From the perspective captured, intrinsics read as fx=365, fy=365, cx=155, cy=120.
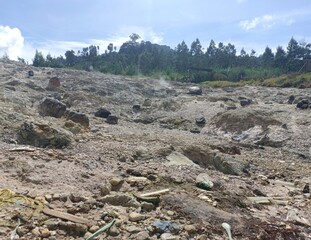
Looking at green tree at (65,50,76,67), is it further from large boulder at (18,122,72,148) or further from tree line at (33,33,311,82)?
large boulder at (18,122,72,148)

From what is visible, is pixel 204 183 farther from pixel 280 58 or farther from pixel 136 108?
pixel 280 58

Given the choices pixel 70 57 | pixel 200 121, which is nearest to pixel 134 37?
pixel 70 57

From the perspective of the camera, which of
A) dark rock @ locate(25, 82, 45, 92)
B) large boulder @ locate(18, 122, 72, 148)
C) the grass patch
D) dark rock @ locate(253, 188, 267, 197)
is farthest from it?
the grass patch

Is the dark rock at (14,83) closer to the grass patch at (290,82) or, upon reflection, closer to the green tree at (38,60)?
the grass patch at (290,82)

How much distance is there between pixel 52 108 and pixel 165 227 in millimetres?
15447

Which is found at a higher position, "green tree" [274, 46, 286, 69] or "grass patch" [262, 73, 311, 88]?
"green tree" [274, 46, 286, 69]

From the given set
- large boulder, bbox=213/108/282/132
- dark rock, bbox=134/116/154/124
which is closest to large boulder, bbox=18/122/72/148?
large boulder, bbox=213/108/282/132

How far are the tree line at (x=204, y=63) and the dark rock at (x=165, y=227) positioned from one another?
195 feet

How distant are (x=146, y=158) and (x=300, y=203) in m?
4.11

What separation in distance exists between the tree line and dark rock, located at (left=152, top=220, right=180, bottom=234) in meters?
59.6

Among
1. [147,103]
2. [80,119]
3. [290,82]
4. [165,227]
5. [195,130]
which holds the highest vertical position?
[290,82]

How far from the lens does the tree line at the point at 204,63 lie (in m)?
66.8

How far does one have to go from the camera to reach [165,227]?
17.0 feet

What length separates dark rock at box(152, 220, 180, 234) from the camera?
5.12 metres
